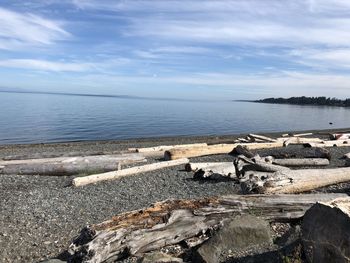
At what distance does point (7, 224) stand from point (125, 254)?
4.22m

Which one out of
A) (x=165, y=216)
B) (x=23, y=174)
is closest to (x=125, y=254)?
(x=165, y=216)

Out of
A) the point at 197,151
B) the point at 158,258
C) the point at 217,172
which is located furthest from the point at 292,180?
the point at 197,151

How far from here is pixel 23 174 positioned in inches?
618

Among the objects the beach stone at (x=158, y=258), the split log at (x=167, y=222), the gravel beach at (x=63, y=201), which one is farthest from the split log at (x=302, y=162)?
the beach stone at (x=158, y=258)

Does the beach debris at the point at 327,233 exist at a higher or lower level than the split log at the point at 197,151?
higher

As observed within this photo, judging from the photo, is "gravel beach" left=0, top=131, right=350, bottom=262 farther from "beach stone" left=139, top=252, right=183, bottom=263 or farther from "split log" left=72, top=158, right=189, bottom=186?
"beach stone" left=139, top=252, right=183, bottom=263

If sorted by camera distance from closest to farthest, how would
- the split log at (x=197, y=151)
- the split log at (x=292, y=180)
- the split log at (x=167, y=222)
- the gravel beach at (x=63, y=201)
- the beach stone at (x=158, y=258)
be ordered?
the beach stone at (x=158, y=258), the split log at (x=167, y=222), the gravel beach at (x=63, y=201), the split log at (x=292, y=180), the split log at (x=197, y=151)

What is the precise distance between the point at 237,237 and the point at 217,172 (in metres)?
6.42

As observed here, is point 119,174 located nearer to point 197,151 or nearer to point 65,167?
point 65,167

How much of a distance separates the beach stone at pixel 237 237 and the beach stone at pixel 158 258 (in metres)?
0.38

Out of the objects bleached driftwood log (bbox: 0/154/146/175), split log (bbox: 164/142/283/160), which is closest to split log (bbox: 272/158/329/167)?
split log (bbox: 164/142/283/160)

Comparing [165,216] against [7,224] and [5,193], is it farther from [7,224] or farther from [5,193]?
[5,193]

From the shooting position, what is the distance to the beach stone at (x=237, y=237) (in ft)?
22.6

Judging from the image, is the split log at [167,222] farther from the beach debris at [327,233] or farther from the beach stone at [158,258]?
the beach debris at [327,233]
